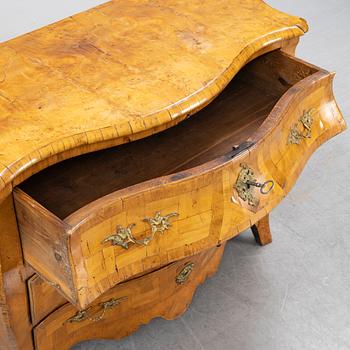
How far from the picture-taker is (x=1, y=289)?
120 centimetres

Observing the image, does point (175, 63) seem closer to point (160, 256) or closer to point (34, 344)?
point (160, 256)

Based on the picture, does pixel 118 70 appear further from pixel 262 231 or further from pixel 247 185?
pixel 262 231

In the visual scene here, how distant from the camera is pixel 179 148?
4.41 ft

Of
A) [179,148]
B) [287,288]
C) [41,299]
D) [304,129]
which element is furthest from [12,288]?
[287,288]

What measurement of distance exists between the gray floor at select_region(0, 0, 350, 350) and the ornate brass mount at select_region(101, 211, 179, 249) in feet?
1.42

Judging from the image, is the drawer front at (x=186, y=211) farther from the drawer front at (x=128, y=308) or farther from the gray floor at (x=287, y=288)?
the gray floor at (x=287, y=288)

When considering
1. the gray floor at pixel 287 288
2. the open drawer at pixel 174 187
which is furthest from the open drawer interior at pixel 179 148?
the gray floor at pixel 287 288

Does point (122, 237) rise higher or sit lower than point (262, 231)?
higher

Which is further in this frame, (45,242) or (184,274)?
(184,274)

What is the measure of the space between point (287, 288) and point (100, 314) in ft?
1.34

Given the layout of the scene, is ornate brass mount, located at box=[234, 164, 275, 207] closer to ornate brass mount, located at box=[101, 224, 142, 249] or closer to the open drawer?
the open drawer

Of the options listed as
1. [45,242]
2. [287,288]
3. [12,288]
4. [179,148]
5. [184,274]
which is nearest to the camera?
[45,242]

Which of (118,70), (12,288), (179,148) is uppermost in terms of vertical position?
(118,70)

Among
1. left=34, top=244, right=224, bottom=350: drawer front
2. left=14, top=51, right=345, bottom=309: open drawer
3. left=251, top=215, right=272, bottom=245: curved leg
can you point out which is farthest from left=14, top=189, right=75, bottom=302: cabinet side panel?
left=251, top=215, right=272, bottom=245: curved leg
